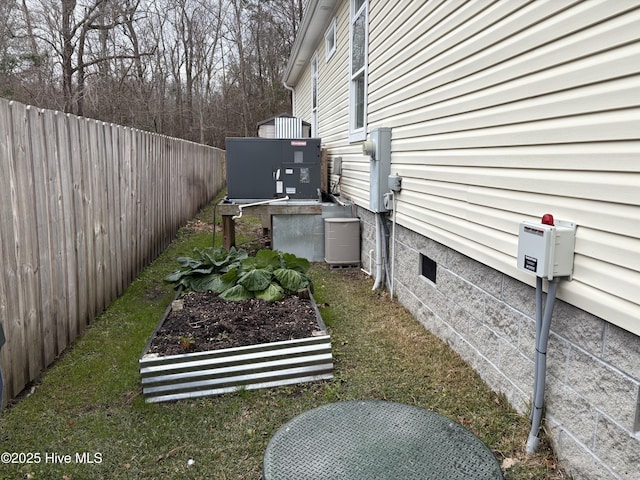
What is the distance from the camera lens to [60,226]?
3.40 meters

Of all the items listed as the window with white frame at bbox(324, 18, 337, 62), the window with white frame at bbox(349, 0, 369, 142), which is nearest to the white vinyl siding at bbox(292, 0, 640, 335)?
the window with white frame at bbox(349, 0, 369, 142)

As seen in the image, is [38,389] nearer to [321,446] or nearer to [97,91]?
[321,446]

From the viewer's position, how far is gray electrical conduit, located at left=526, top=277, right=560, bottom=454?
212 cm

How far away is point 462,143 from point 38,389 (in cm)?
315

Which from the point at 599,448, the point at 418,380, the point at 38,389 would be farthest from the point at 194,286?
→ the point at 599,448

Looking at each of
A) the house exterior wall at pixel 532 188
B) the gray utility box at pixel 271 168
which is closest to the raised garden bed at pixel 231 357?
the house exterior wall at pixel 532 188

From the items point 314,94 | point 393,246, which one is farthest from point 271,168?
point 314,94

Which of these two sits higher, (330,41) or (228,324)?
(330,41)

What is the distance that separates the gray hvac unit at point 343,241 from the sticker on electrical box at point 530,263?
3.99 metres

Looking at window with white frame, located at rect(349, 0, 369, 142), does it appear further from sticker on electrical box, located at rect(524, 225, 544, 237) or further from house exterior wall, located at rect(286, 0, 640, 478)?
sticker on electrical box, located at rect(524, 225, 544, 237)

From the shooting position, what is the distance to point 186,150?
29.1ft

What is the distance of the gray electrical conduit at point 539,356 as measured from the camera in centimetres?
212

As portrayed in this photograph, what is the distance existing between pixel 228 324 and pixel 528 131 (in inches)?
94.7

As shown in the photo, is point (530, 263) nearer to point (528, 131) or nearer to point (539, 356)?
point (539, 356)
